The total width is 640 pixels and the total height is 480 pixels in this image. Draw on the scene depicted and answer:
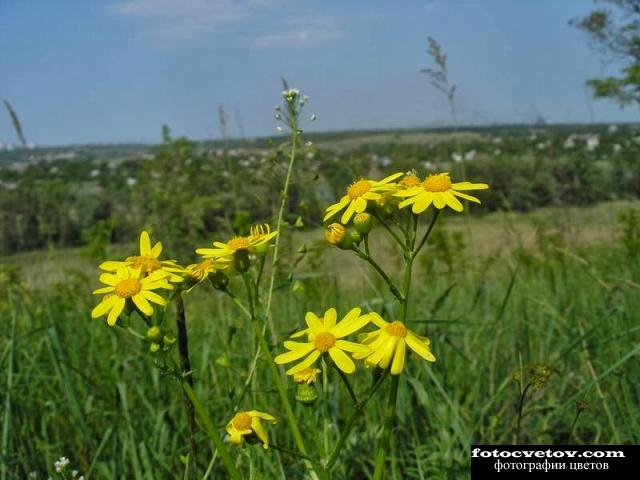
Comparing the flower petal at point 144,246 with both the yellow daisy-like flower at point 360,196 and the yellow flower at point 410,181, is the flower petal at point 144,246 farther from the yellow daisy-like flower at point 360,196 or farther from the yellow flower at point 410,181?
the yellow flower at point 410,181

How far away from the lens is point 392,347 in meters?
1.03

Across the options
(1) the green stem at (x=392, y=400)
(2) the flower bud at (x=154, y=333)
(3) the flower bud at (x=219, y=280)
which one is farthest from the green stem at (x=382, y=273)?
(2) the flower bud at (x=154, y=333)

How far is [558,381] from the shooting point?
2471 millimetres

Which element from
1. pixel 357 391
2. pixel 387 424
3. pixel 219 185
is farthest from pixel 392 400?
pixel 219 185

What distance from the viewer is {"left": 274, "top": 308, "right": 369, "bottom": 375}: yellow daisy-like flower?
109cm

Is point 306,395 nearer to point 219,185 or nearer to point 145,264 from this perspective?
point 145,264

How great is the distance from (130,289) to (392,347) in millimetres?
457

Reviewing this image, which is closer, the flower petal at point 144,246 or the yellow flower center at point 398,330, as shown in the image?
the yellow flower center at point 398,330

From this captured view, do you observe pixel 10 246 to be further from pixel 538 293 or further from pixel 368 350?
pixel 368 350

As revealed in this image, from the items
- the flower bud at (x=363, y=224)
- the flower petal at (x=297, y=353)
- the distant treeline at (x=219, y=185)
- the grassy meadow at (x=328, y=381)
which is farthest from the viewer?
the distant treeline at (x=219, y=185)

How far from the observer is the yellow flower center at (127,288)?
3.86 ft

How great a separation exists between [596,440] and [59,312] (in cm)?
264

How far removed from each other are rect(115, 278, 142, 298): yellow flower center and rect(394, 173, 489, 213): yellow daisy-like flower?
47 centimetres

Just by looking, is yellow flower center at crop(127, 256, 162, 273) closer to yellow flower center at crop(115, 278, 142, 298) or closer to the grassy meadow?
yellow flower center at crop(115, 278, 142, 298)
